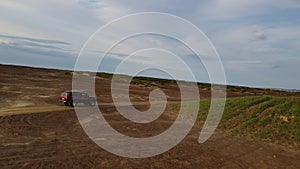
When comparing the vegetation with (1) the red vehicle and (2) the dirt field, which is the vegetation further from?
(1) the red vehicle

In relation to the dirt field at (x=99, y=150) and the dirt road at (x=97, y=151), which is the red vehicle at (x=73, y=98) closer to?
the dirt field at (x=99, y=150)

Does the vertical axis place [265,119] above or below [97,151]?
above

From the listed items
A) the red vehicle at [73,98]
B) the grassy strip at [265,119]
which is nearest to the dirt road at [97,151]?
the grassy strip at [265,119]

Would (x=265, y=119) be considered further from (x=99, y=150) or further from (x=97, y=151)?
(x=97, y=151)

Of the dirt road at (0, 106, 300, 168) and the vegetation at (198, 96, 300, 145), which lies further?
the vegetation at (198, 96, 300, 145)

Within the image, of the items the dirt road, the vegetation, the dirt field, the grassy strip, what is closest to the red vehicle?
the dirt field

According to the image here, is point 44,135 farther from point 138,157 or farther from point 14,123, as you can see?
point 138,157

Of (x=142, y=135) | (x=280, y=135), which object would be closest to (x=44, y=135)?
(x=142, y=135)

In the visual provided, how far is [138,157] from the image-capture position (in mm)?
17000

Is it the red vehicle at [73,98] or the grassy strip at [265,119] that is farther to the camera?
the red vehicle at [73,98]

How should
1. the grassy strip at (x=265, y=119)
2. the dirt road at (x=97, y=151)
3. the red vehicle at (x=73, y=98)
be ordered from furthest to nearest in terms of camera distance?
the red vehicle at (x=73, y=98) → the grassy strip at (x=265, y=119) → the dirt road at (x=97, y=151)

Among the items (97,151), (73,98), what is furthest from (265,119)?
(73,98)

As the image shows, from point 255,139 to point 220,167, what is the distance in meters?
8.56

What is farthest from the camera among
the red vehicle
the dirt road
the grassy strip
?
the red vehicle
